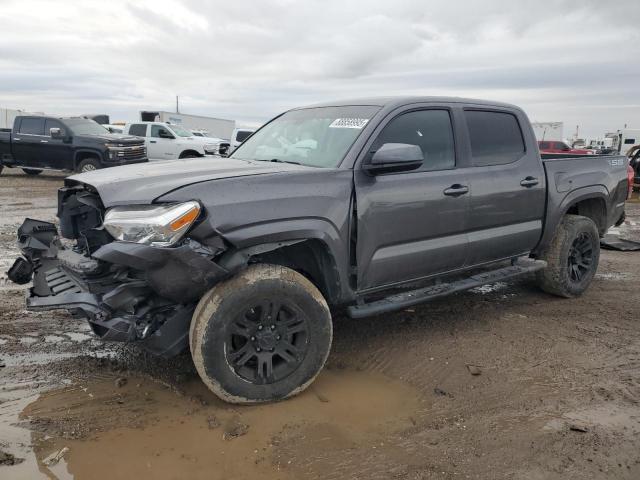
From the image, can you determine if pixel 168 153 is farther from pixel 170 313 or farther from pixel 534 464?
pixel 534 464

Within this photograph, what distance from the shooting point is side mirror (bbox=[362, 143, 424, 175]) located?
3.33 meters

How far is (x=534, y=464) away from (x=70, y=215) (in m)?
3.25

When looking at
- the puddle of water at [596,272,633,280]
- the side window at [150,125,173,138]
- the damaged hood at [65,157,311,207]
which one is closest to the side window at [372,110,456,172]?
the damaged hood at [65,157,311,207]

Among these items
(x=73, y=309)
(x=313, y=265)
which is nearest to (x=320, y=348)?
(x=313, y=265)

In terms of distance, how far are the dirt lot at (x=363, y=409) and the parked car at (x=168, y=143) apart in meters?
13.5

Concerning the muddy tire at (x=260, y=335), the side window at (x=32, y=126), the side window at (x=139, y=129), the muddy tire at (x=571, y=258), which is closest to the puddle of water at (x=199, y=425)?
the muddy tire at (x=260, y=335)

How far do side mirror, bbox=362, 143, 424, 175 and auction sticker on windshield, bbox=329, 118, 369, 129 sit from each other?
389 millimetres

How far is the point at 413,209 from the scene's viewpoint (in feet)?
12.0

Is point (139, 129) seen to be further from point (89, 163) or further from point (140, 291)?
point (140, 291)

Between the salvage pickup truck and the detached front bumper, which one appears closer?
the detached front bumper

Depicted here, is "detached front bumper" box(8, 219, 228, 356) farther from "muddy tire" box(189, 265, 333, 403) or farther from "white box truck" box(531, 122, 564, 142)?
"white box truck" box(531, 122, 564, 142)

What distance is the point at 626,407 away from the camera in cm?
318

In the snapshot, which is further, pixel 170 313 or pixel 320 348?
Answer: pixel 320 348

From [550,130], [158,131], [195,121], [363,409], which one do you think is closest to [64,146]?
[158,131]
